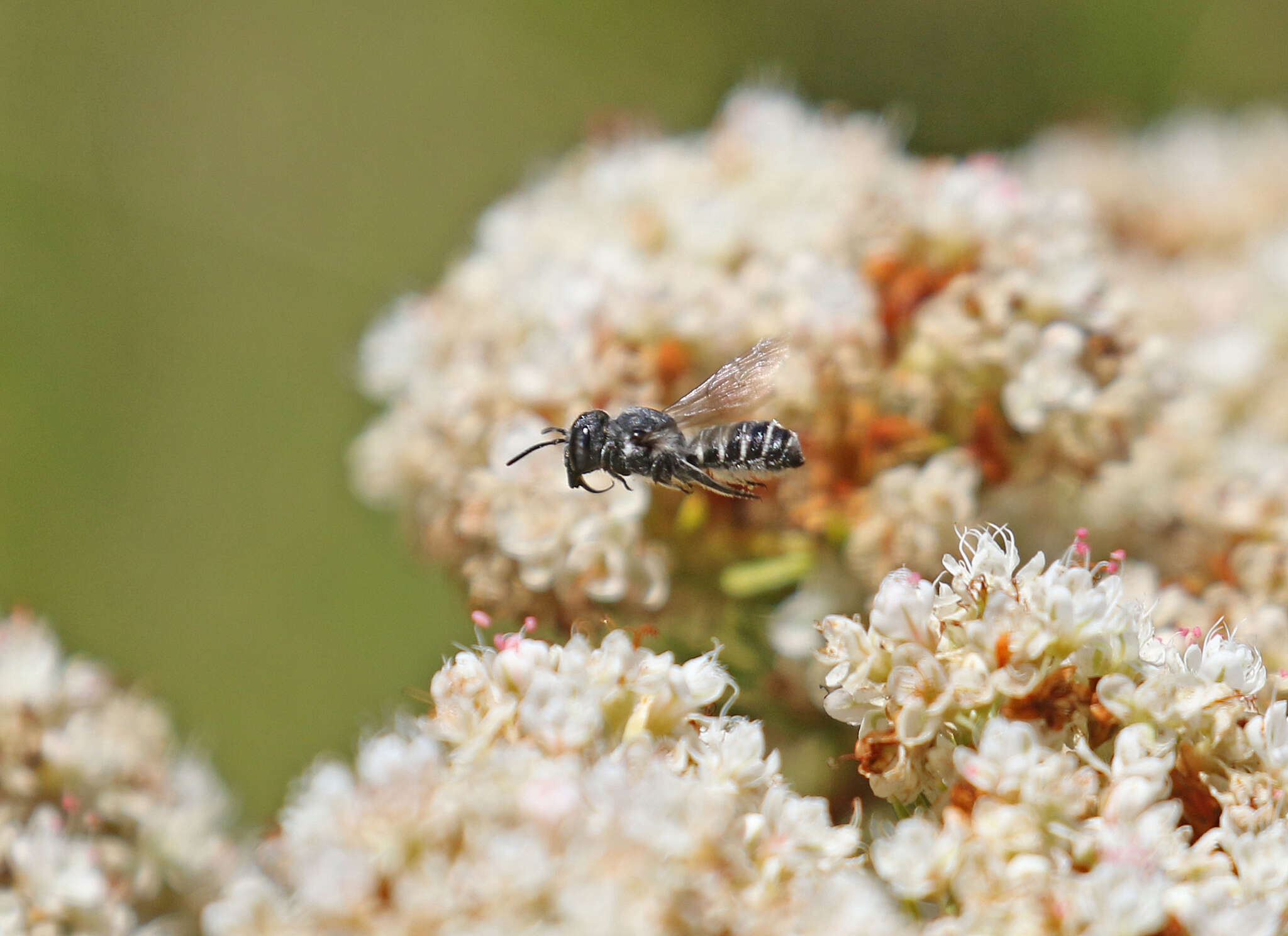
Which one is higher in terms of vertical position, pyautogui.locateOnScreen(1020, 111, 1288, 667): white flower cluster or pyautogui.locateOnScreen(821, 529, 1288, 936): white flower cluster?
pyautogui.locateOnScreen(1020, 111, 1288, 667): white flower cluster

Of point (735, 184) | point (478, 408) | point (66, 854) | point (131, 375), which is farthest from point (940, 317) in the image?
point (131, 375)

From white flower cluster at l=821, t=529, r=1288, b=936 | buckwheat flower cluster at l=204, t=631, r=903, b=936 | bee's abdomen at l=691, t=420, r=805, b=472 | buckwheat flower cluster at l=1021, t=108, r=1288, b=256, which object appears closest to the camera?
buckwheat flower cluster at l=204, t=631, r=903, b=936

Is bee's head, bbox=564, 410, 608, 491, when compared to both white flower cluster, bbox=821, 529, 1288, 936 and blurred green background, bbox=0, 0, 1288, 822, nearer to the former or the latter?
white flower cluster, bbox=821, 529, 1288, 936

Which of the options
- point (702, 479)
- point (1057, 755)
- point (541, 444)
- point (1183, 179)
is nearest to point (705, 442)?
point (702, 479)

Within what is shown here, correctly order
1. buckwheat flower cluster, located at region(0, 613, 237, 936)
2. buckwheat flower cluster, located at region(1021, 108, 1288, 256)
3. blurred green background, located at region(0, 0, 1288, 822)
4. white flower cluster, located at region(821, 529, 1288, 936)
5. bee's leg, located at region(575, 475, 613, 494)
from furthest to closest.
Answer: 1. blurred green background, located at region(0, 0, 1288, 822)
2. buckwheat flower cluster, located at region(1021, 108, 1288, 256)
3. bee's leg, located at region(575, 475, 613, 494)
4. buckwheat flower cluster, located at region(0, 613, 237, 936)
5. white flower cluster, located at region(821, 529, 1288, 936)

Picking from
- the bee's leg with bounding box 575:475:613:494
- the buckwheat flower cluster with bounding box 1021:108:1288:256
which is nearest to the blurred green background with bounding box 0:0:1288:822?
the buckwheat flower cluster with bounding box 1021:108:1288:256

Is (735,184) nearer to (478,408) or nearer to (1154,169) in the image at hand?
(478,408)
